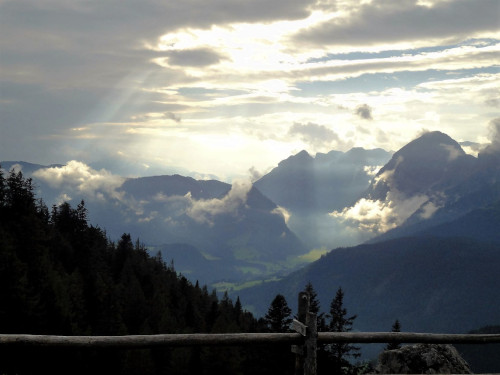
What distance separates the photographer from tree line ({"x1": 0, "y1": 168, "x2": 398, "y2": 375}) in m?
52.9

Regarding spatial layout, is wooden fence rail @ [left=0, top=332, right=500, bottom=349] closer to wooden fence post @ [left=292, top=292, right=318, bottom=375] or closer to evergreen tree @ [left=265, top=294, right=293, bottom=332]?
wooden fence post @ [left=292, top=292, right=318, bottom=375]

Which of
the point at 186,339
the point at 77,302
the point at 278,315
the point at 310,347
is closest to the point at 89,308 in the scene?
the point at 77,302

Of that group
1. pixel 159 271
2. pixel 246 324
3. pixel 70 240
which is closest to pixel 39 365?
pixel 70 240

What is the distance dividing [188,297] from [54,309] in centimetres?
5957

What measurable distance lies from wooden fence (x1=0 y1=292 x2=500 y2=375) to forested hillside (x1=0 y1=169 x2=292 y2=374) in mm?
30211

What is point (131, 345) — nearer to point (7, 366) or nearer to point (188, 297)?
point (7, 366)

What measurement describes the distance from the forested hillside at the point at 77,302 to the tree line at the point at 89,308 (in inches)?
5.5

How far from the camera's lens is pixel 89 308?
7881 centimetres

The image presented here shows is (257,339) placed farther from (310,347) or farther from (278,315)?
(278,315)

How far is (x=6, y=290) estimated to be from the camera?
186 ft

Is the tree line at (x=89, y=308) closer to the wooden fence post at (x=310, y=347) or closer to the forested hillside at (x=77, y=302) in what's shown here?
the forested hillside at (x=77, y=302)

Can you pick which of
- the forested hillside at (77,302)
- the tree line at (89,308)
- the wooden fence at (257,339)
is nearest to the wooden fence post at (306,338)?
the wooden fence at (257,339)

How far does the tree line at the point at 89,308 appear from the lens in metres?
52.9

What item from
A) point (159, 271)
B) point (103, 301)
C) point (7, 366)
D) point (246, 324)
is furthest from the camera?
point (159, 271)
